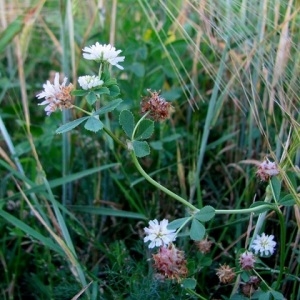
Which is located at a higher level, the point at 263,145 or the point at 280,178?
the point at 280,178

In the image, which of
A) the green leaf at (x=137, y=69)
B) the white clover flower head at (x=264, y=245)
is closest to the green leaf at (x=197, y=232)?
the white clover flower head at (x=264, y=245)

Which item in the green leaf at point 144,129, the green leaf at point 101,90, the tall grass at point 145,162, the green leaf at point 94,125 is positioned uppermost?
the green leaf at point 101,90

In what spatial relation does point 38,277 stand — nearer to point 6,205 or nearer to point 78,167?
point 6,205

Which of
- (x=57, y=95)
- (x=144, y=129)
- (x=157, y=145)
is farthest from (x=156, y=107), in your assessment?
(x=157, y=145)

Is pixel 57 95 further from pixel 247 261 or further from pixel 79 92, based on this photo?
pixel 247 261

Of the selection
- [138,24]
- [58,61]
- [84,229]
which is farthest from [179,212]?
[58,61]

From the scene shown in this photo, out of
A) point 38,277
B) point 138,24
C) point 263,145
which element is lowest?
point 38,277

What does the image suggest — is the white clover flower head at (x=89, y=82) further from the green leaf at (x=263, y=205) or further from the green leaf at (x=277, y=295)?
the green leaf at (x=277, y=295)
